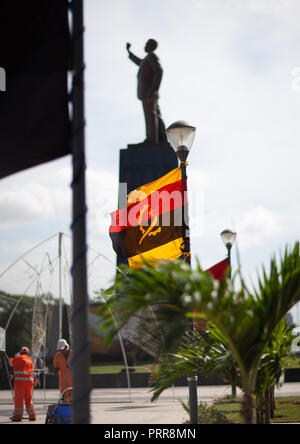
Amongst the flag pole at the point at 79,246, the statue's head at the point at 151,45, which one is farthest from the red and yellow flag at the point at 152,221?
the statue's head at the point at 151,45

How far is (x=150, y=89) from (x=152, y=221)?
48.1 feet

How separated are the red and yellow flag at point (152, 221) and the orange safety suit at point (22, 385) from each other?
3.76 metres

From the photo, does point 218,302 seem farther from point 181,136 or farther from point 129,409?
point 129,409

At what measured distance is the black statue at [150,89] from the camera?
26.1 m

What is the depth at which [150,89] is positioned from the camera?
1033 inches

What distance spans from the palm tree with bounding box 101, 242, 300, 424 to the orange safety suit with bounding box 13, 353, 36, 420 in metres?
9.08

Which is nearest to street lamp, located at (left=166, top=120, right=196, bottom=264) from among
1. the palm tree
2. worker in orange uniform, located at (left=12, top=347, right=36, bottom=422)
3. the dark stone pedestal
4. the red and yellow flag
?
the red and yellow flag

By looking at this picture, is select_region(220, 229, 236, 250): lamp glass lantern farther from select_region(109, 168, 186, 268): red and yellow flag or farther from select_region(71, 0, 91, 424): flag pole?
select_region(71, 0, 91, 424): flag pole

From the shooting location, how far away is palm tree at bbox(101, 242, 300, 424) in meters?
5.47

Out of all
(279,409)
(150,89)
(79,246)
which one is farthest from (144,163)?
(79,246)

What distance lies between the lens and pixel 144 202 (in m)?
12.6
